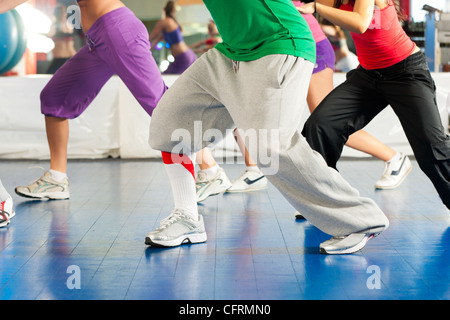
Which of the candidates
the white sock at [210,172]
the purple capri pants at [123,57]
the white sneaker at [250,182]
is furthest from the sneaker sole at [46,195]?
the white sneaker at [250,182]

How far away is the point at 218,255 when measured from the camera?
2.32 metres

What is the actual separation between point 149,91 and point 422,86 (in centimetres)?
125

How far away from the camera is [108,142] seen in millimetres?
5469

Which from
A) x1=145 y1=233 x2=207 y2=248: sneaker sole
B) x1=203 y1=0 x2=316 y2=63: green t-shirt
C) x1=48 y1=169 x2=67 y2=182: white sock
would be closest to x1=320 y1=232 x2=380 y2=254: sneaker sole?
x1=145 y1=233 x2=207 y2=248: sneaker sole

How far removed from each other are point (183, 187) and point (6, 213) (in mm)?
856

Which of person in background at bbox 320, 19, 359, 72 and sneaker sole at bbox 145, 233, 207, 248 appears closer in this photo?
sneaker sole at bbox 145, 233, 207, 248

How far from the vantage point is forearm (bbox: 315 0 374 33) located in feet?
7.21

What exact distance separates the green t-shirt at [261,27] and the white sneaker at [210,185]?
1441 millimetres

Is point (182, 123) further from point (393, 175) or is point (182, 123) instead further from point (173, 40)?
point (173, 40)

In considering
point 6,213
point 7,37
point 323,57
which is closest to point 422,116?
point 323,57

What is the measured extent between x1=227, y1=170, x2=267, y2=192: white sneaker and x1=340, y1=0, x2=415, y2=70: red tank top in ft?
3.96

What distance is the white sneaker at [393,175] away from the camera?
3867 mm

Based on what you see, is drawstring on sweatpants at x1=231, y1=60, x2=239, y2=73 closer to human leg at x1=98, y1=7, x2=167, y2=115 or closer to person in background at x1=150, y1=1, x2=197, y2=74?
human leg at x1=98, y1=7, x2=167, y2=115
